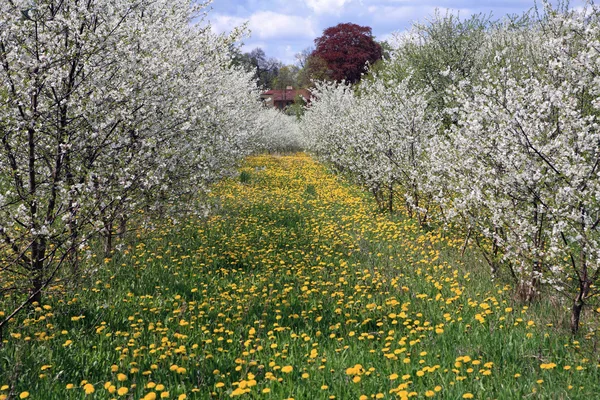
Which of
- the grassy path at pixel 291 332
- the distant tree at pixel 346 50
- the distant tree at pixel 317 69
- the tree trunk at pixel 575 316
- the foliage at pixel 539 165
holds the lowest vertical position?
the grassy path at pixel 291 332

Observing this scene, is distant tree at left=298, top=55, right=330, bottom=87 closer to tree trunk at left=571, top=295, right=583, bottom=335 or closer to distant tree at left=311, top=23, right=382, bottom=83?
distant tree at left=311, top=23, right=382, bottom=83

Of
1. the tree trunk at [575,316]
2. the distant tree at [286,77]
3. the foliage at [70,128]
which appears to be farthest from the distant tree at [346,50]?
the tree trunk at [575,316]

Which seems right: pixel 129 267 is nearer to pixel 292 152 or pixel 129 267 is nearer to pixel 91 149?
pixel 91 149

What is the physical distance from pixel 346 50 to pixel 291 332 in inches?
2123

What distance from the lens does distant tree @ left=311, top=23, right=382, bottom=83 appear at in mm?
53562

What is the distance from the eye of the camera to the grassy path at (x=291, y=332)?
157 inches

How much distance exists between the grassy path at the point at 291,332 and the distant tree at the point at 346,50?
154 ft

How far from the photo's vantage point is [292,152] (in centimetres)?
4203

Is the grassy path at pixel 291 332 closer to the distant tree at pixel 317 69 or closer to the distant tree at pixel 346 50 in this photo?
the distant tree at pixel 317 69

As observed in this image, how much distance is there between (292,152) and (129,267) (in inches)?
1380

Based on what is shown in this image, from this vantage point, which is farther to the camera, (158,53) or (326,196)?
(326,196)

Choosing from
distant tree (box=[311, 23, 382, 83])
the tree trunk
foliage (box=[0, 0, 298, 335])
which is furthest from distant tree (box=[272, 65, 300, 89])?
the tree trunk

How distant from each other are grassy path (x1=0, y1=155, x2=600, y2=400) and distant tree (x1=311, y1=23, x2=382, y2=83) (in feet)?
154

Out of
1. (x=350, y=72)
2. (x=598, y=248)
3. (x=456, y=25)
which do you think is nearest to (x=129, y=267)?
(x=598, y=248)
